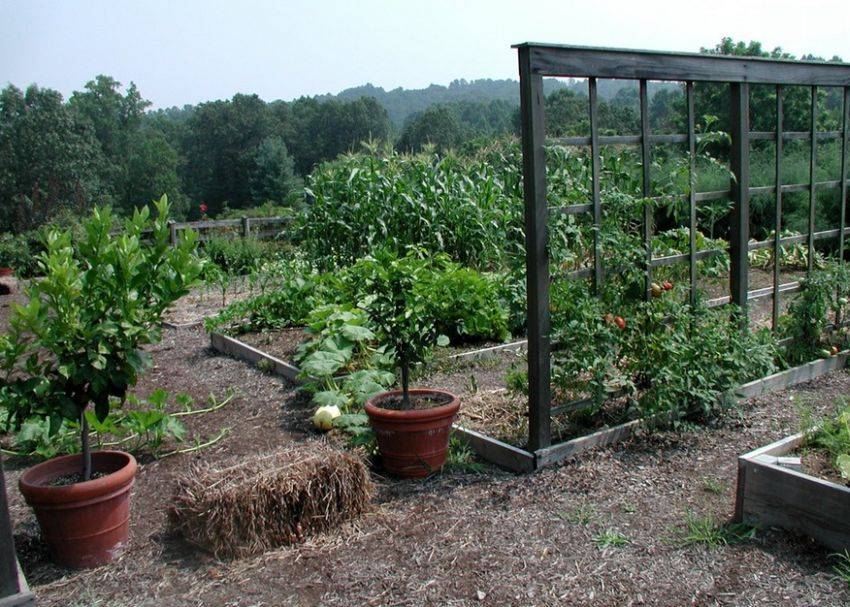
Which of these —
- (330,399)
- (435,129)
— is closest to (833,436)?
(330,399)

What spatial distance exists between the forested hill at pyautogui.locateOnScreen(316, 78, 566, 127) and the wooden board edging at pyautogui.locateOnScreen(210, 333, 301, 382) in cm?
8389

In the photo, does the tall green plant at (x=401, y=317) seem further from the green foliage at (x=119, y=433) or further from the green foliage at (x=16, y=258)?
the green foliage at (x=16, y=258)

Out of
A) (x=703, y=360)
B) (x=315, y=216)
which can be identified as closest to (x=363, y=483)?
(x=703, y=360)

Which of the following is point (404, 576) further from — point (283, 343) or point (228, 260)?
point (228, 260)

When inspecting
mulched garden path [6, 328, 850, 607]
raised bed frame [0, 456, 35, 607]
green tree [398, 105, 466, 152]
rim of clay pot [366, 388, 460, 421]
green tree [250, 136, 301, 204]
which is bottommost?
mulched garden path [6, 328, 850, 607]

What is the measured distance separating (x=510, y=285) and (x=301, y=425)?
2781 millimetres

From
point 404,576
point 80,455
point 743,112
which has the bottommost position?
point 404,576

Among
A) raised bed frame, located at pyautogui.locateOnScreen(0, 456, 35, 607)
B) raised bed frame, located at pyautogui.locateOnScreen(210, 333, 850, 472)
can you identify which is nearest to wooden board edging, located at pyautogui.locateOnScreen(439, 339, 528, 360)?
raised bed frame, located at pyautogui.locateOnScreen(210, 333, 850, 472)

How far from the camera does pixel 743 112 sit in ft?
15.9

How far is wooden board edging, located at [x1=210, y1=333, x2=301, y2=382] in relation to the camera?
19.6 ft

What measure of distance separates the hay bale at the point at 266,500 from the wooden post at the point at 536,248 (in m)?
1.03

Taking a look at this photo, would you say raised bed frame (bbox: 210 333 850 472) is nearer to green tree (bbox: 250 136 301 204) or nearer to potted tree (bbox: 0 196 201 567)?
potted tree (bbox: 0 196 201 567)

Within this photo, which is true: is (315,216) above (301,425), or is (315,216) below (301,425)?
above

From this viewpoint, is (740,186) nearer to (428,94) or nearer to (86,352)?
(86,352)
